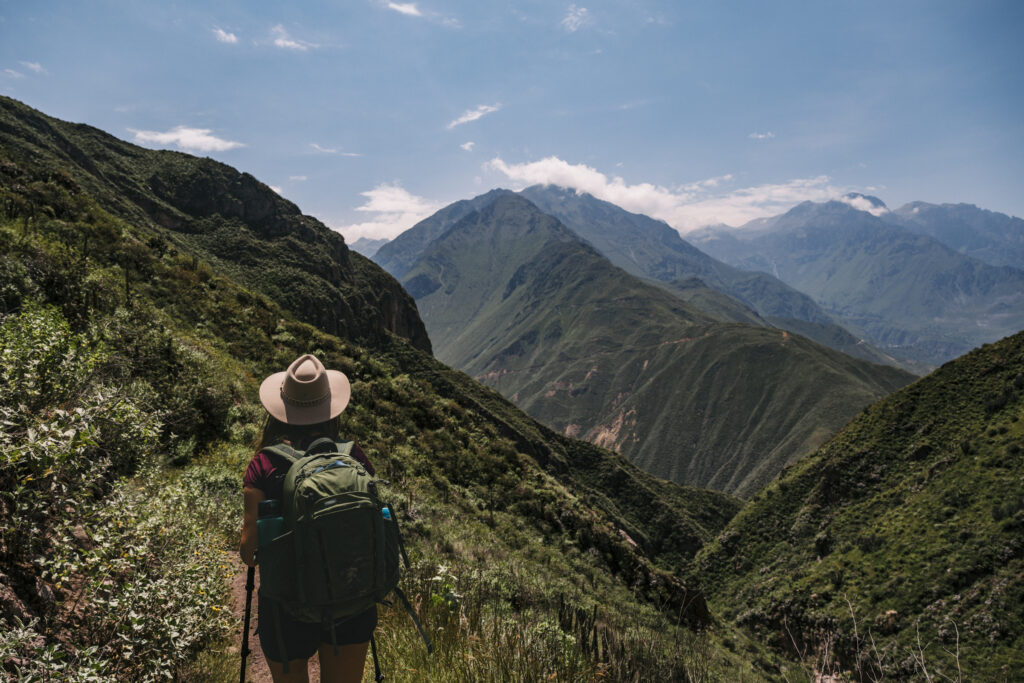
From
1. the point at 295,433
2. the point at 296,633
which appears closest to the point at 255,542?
the point at 296,633

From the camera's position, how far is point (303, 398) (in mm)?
3600

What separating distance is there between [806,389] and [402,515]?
584ft

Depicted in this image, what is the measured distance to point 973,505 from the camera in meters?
35.0

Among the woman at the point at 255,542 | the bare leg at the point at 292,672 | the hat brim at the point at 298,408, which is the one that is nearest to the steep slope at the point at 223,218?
the hat brim at the point at 298,408

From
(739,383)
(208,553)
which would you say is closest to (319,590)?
(208,553)

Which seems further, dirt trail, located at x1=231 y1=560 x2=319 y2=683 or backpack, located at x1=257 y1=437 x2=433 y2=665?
dirt trail, located at x1=231 y1=560 x2=319 y2=683

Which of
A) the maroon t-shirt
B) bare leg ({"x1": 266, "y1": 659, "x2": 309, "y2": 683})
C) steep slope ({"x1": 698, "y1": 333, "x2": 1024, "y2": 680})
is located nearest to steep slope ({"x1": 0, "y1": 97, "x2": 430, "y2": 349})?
steep slope ({"x1": 698, "y1": 333, "x2": 1024, "y2": 680})

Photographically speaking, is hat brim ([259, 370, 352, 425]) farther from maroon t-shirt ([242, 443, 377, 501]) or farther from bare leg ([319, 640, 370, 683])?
bare leg ([319, 640, 370, 683])

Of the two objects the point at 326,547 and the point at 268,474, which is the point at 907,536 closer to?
the point at 326,547

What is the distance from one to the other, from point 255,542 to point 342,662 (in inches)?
41.9

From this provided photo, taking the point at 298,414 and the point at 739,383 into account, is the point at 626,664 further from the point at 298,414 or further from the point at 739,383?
the point at 739,383

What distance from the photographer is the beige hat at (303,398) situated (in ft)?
11.8

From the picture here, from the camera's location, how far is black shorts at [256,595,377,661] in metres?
3.12

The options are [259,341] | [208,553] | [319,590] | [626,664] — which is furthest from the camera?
[259,341]
